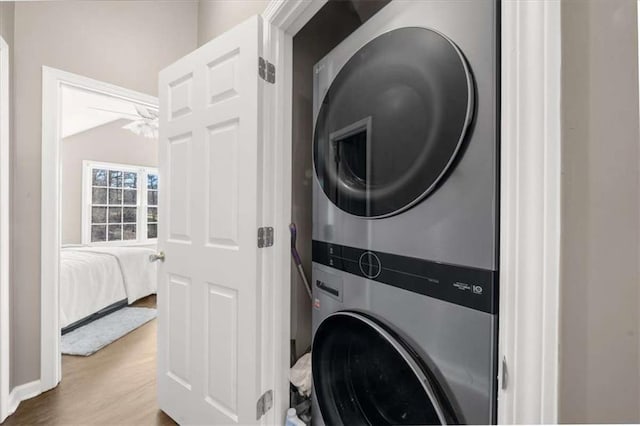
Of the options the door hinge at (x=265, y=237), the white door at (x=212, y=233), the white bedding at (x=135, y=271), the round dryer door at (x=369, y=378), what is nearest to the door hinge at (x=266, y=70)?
the white door at (x=212, y=233)

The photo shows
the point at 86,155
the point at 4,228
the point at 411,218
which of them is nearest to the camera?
the point at 411,218

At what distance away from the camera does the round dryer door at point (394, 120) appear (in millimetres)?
680

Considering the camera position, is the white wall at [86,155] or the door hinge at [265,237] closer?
the door hinge at [265,237]

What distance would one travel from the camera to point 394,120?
83 centimetres

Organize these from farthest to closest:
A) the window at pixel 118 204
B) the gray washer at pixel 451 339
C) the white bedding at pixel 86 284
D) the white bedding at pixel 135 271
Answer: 1. the window at pixel 118 204
2. the white bedding at pixel 135 271
3. the white bedding at pixel 86 284
4. the gray washer at pixel 451 339

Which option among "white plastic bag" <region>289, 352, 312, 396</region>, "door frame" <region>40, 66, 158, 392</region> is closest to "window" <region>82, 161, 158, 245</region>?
"door frame" <region>40, 66, 158, 392</region>

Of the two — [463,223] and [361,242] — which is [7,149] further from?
[463,223]

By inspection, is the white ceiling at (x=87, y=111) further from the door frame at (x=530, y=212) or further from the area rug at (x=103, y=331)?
the door frame at (x=530, y=212)

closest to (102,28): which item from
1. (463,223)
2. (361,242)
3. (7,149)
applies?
(7,149)

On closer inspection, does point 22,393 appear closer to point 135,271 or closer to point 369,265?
point 135,271

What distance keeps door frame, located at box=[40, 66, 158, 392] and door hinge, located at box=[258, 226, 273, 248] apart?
1.63 meters

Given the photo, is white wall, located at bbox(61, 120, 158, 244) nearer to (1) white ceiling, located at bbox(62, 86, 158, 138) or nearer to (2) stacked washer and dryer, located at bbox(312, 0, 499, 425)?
(1) white ceiling, located at bbox(62, 86, 158, 138)

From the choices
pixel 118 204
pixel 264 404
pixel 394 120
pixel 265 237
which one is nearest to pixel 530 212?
pixel 394 120

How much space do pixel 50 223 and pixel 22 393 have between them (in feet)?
3.47
